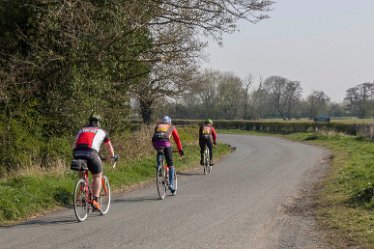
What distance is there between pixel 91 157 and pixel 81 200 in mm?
839

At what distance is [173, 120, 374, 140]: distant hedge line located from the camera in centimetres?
4379

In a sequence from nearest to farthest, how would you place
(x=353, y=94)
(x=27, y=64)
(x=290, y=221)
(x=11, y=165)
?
1. (x=290, y=221)
2. (x=11, y=165)
3. (x=27, y=64)
4. (x=353, y=94)

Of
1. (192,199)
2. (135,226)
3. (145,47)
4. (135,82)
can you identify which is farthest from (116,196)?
(135,82)

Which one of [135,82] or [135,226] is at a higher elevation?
[135,82]

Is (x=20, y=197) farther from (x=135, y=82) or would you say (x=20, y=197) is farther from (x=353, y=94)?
(x=353, y=94)

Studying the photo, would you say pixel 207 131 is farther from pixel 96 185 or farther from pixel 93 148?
pixel 93 148

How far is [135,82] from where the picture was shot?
23.1m

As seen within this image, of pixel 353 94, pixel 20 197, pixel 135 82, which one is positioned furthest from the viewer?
pixel 353 94

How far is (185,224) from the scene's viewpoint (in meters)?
9.22

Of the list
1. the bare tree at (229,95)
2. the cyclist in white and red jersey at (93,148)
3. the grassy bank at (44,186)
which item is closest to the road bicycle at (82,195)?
the cyclist in white and red jersey at (93,148)

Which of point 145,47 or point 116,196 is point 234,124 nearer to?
point 145,47

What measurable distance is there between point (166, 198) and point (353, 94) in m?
97.5

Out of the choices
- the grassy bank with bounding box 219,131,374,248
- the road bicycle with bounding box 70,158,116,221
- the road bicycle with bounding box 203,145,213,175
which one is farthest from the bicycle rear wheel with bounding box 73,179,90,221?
the road bicycle with bounding box 203,145,213,175

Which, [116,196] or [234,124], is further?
[234,124]
